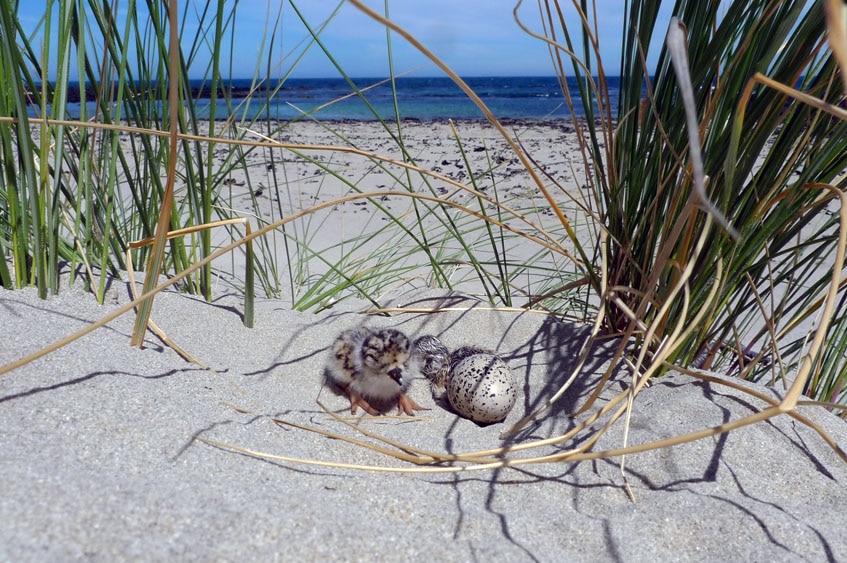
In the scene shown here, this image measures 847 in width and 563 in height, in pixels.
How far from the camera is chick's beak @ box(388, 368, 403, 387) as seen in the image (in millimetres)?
2111

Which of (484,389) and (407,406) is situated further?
(407,406)

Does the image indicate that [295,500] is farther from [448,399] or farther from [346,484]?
[448,399]

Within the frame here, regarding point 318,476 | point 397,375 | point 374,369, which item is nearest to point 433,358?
point 397,375

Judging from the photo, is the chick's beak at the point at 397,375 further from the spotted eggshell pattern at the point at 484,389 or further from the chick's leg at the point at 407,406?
the spotted eggshell pattern at the point at 484,389

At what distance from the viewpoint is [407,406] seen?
2096 millimetres

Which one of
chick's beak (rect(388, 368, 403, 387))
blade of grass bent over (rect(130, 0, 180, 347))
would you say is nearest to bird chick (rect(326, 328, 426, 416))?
chick's beak (rect(388, 368, 403, 387))

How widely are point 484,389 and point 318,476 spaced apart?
2.36ft

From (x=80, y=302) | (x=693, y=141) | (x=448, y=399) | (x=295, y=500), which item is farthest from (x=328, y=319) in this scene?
(x=693, y=141)

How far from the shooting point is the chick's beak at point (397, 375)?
6.93 ft

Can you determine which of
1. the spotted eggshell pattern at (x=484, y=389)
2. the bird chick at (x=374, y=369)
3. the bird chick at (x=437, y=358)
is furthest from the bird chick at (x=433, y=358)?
the spotted eggshell pattern at (x=484, y=389)

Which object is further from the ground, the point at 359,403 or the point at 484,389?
the point at 484,389

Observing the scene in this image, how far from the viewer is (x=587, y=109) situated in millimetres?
1732

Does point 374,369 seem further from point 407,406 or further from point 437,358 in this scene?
point 437,358

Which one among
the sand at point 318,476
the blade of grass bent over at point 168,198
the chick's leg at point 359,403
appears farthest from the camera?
the chick's leg at point 359,403
